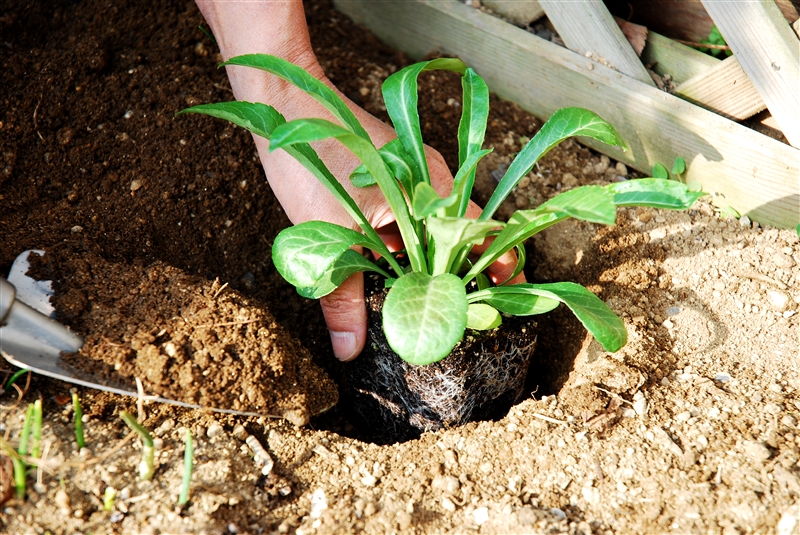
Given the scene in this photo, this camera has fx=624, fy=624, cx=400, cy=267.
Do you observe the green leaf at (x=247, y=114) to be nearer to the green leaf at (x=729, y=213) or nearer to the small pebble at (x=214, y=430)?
the small pebble at (x=214, y=430)

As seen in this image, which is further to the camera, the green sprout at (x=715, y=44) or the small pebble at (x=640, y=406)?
the green sprout at (x=715, y=44)

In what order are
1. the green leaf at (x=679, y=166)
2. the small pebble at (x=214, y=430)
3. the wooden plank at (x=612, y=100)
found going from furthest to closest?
1. the green leaf at (x=679, y=166)
2. the wooden plank at (x=612, y=100)
3. the small pebble at (x=214, y=430)

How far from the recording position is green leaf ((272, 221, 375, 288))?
4.34ft

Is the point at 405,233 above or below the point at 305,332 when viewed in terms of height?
above

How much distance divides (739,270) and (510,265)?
628 millimetres

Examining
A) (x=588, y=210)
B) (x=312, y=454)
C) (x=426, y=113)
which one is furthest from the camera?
(x=426, y=113)

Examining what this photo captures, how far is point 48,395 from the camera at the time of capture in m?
1.36

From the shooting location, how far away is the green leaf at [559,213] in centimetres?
107

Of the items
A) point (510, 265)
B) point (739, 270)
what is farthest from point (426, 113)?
point (739, 270)

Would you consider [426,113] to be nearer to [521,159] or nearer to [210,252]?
[521,159]

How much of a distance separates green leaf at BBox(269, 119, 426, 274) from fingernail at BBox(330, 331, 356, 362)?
237 millimetres

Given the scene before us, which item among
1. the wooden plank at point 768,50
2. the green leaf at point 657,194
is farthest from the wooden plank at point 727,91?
the green leaf at point 657,194

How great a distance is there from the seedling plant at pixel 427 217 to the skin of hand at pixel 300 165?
11 cm

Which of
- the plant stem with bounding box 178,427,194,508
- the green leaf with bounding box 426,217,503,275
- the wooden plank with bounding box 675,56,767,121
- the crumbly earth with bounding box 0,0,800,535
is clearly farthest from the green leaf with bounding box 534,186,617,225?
the wooden plank with bounding box 675,56,767,121
